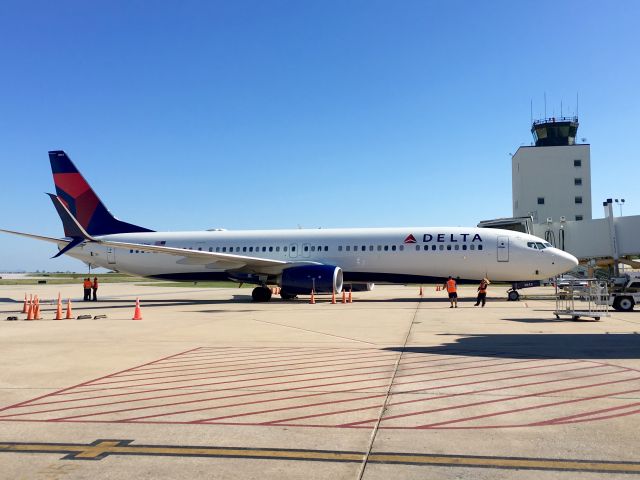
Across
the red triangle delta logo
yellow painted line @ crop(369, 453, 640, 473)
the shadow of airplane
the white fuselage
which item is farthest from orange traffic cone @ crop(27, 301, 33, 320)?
yellow painted line @ crop(369, 453, 640, 473)

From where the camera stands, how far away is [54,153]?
3438cm

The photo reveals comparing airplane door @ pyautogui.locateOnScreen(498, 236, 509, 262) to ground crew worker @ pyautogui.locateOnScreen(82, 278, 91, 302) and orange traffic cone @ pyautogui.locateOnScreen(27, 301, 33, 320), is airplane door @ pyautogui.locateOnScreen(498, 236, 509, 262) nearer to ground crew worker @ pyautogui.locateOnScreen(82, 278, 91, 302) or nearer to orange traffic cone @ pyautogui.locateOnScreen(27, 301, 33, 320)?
orange traffic cone @ pyautogui.locateOnScreen(27, 301, 33, 320)

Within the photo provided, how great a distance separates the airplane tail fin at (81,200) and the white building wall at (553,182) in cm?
4872

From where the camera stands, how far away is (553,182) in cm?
6856

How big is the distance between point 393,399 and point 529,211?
65.7 m

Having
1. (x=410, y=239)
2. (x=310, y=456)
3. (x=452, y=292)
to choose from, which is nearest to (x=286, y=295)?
(x=410, y=239)

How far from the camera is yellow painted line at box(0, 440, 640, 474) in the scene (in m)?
4.89

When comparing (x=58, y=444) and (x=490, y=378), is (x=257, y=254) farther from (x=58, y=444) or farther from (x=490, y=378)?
(x=58, y=444)

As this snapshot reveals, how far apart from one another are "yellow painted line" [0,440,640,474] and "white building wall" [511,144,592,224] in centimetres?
6629

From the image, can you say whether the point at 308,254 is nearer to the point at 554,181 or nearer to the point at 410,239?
the point at 410,239

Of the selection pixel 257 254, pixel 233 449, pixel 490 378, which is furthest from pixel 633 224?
pixel 233 449

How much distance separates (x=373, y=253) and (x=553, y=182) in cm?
4719

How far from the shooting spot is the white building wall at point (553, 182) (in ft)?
222

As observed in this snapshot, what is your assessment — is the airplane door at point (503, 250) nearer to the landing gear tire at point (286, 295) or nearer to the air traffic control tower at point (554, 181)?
the landing gear tire at point (286, 295)
